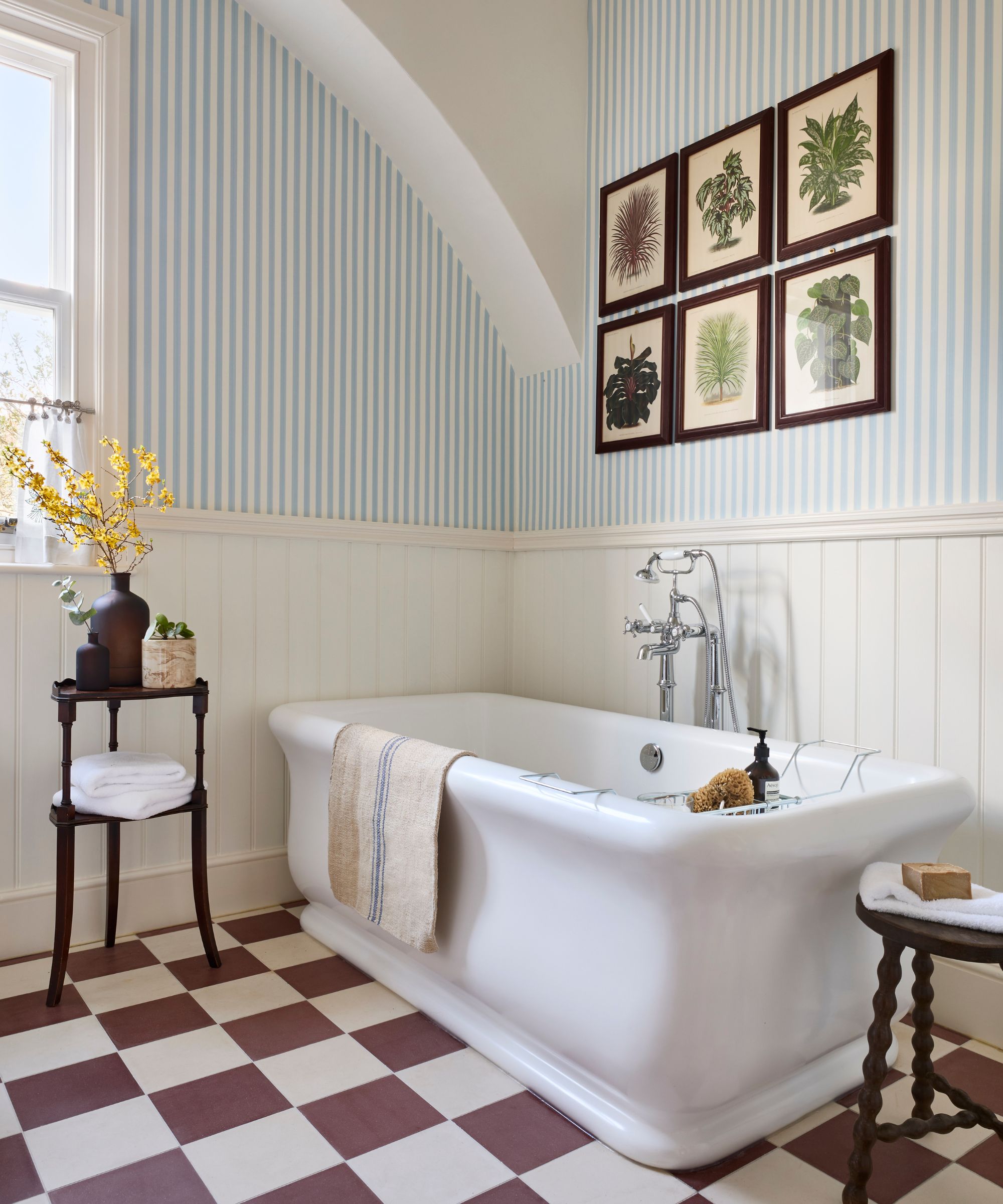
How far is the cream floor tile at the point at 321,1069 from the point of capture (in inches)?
67.6

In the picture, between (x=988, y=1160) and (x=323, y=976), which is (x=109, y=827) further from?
(x=988, y=1160)

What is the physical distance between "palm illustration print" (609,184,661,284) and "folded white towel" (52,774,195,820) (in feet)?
6.51

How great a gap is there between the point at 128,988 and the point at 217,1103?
1.91ft

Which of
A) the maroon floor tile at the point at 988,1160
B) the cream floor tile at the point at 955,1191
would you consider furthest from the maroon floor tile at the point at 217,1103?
the maroon floor tile at the point at 988,1160

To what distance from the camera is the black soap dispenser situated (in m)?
1.80

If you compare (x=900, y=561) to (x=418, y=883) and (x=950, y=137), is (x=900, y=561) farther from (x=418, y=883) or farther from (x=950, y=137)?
(x=418, y=883)

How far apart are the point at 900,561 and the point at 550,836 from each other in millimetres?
1118

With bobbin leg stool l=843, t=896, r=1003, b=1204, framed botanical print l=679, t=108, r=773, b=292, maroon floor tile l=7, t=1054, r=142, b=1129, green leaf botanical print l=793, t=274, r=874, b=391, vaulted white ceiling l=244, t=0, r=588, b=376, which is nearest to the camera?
bobbin leg stool l=843, t=896, r=1003, b=1204

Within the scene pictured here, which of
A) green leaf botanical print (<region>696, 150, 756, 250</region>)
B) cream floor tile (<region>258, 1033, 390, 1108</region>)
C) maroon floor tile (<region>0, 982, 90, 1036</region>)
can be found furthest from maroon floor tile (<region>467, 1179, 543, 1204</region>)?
green leaf botanical print (<region>696, 150, 756, 250</region>)

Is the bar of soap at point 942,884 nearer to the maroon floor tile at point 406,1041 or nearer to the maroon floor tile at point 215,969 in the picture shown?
the maroon floor tile at point 406,1041

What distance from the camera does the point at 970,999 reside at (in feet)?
6.42

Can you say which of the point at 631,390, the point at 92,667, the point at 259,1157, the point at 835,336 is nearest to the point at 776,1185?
the point at 259,1157

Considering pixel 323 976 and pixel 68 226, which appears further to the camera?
pixel 68 226

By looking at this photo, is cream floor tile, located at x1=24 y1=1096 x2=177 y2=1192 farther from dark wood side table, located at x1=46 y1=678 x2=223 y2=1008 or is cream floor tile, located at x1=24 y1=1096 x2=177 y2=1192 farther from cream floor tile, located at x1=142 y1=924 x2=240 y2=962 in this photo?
cream floor tile, located at x1=142 y1=924 x2=240 y2=962
